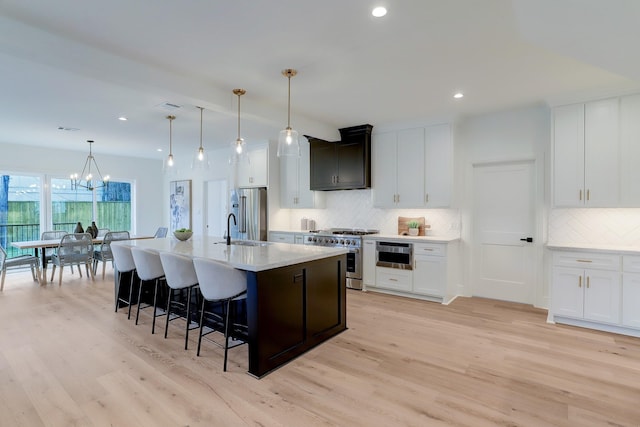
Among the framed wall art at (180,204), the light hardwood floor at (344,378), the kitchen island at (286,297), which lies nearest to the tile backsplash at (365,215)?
the light hardwood floor at (344,378)

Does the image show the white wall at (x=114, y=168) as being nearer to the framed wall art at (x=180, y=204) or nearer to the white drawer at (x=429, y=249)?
the framed wall art at (x=180, y=204)

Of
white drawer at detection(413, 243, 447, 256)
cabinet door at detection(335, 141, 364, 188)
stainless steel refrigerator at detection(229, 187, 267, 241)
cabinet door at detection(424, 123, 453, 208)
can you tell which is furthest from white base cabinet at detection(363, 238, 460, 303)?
stainless steel refrigerator at detection(229, 187, 267, 241)

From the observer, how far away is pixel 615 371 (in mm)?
2703

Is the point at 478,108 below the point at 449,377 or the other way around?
the other way around

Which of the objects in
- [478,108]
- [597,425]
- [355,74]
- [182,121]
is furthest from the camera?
[182,121]

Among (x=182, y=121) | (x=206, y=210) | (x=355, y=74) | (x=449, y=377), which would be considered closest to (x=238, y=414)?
(x=449, y=377)

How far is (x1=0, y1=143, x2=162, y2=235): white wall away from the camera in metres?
6.74

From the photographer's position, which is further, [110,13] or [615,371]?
[615,371]

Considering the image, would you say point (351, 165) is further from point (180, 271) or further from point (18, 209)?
point (18, 209)

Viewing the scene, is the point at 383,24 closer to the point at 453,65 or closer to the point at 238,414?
the point at 453,65

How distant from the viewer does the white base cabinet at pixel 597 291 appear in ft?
11.2

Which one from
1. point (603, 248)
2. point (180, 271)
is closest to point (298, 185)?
point (180, 271)

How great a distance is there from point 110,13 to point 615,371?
15.4 feet

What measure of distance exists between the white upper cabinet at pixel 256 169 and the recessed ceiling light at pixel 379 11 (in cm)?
445
